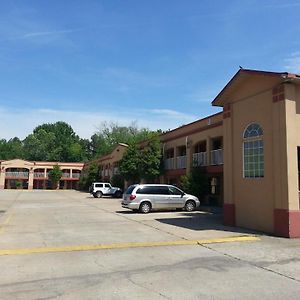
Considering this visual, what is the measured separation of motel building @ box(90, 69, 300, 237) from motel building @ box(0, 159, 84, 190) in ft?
253

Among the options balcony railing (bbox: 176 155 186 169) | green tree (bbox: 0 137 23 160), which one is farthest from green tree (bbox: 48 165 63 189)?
balcony railing (bbox: 176 155 186 169)

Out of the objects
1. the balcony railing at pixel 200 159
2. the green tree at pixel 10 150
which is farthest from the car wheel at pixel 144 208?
the green tree at pixel 10 150

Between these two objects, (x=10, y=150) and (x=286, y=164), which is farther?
(x=10, y=150)

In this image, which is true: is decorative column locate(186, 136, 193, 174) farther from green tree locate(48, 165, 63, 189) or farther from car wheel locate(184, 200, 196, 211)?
green tree locate(48, 165, 63, 189)

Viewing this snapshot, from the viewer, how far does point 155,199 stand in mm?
25594

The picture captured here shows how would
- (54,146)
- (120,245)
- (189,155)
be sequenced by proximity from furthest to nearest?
(54,146) → (189,155) → (120,245)

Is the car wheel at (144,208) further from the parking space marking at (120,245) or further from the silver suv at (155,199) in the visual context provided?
the parking space marking at (120,245)

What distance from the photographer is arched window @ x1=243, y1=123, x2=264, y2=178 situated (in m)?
16.2

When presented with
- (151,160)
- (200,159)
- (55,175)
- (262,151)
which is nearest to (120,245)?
(262,151)

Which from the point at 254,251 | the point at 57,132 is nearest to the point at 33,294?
the point at 254,251

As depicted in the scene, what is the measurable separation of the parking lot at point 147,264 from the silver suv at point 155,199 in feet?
28.7

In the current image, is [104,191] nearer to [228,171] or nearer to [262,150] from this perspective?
[228,171]

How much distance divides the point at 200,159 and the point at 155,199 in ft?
22.4

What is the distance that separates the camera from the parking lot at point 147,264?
7449 millimetres
